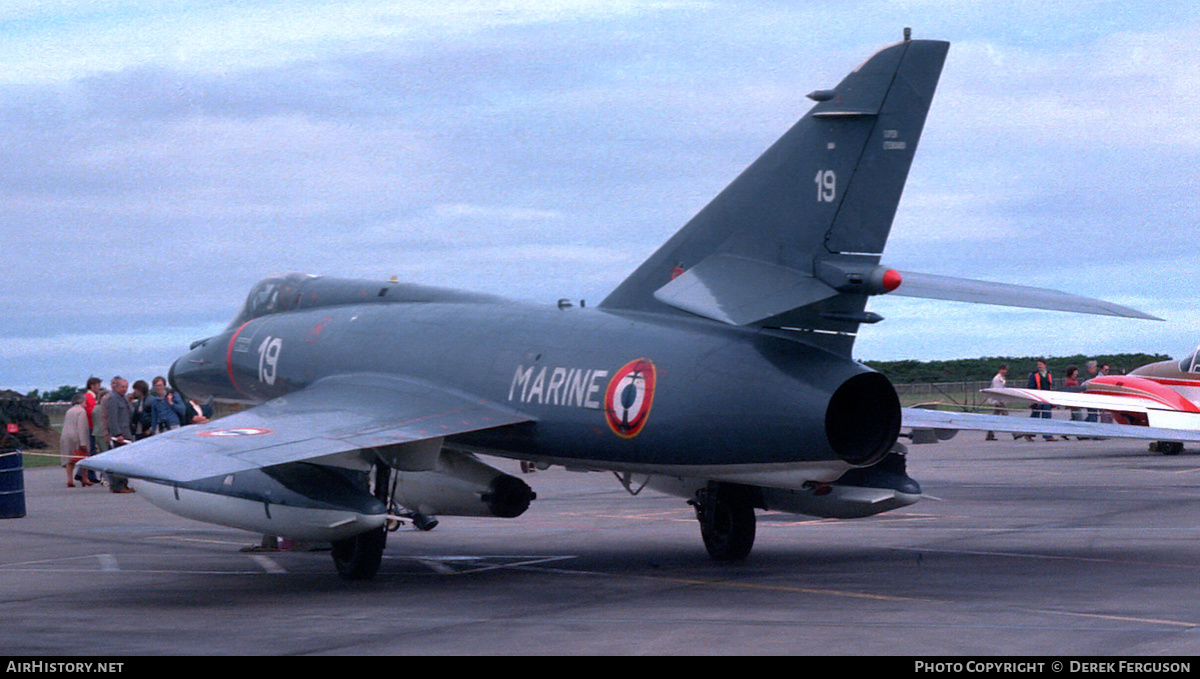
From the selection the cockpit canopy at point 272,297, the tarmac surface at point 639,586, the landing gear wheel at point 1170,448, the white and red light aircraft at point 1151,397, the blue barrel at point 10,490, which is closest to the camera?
the tarmac surface at point 639,586

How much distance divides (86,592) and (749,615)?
6.49 m

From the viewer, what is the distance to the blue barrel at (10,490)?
20672mm

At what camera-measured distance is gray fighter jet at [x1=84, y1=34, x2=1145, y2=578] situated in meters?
11.5

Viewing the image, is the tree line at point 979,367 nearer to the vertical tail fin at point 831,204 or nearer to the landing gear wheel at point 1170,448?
the landing gear wheel at point 1170,448

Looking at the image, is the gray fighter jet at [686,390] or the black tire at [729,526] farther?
the black tire at [729,526]

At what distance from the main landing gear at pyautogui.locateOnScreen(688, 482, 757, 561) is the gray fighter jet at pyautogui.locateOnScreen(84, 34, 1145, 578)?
0.07ft

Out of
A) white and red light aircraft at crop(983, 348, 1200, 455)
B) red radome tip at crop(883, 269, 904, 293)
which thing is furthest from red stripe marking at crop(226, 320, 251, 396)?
white and red light aircraft at crop(983, 348, 1200, 455)

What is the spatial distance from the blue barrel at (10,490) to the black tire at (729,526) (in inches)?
471

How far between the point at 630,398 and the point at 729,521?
9.85 feet

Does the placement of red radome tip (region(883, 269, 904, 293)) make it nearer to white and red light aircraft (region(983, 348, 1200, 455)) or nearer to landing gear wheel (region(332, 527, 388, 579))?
landing gear wheel (region(332, 527, 388, 579))

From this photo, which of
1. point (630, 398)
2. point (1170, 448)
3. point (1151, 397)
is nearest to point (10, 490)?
point (630, 398)

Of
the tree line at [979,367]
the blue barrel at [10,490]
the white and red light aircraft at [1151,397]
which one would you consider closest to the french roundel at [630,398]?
the blue barrel at [10,490]

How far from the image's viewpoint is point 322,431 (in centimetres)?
1256

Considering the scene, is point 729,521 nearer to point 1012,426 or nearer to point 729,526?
point 729,526
